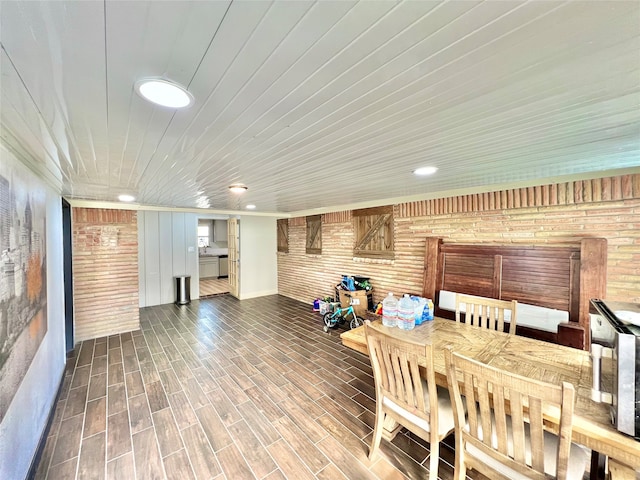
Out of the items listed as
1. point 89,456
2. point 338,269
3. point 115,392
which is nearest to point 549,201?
point 338,269

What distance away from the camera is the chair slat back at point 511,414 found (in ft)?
3.42

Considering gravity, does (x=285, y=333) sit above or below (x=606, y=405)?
below

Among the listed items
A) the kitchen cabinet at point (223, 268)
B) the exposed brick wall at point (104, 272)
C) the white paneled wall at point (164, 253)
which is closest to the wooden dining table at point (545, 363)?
the exposed brick wall at point (104, 272)

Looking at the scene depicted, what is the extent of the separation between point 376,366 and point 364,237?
10.4ft

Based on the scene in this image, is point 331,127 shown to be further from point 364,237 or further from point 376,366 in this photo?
point 364,237

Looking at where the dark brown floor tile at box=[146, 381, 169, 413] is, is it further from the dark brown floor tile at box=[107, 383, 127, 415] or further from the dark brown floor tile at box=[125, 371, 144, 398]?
the dark brown floor tile at box=[107, 383, 127, 415]

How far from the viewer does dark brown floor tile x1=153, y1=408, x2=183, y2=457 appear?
6.32 ft

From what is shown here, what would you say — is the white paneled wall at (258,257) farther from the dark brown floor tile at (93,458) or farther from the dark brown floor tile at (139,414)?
the dark brown floor tile at (93,458)

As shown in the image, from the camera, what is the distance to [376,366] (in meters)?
1.75

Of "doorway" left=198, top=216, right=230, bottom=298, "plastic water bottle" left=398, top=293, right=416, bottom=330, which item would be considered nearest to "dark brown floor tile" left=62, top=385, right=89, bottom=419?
"plastic water bottle" left=398, top=293, right=416, bottom=330

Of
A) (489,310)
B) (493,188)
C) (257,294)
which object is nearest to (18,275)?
(489,310)

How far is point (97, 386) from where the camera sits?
2732 mm

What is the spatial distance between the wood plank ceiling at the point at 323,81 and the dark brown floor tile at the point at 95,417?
86.3 inches

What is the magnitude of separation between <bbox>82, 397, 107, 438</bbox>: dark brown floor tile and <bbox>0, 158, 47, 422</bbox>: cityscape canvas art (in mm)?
829
